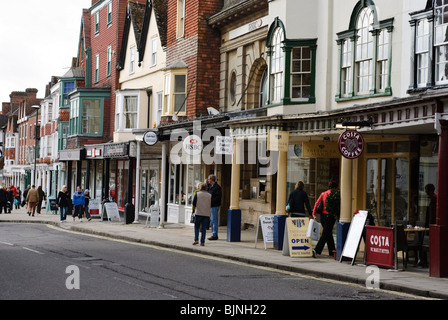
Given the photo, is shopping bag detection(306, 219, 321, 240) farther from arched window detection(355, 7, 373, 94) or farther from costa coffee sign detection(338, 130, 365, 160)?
arched window detection(355, 7, 373, 94)

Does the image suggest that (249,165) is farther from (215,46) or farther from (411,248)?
(411,248)

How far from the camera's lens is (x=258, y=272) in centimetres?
1570

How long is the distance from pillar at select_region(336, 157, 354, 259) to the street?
2627mm

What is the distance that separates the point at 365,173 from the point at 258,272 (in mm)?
6053

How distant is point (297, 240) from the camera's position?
61.1 feet

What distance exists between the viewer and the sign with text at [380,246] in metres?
15.9

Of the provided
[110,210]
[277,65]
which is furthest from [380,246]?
[110,210]

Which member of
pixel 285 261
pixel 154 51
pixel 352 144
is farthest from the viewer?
pixel 154 51

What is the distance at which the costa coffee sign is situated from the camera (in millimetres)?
16953

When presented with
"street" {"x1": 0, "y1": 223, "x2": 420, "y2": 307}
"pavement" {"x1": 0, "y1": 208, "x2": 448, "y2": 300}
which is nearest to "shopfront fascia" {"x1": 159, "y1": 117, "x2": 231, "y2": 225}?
"pavement" {"x1": 0, "y1": 208, "x2": 448, "y2": 300}

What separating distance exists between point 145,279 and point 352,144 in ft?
20.0

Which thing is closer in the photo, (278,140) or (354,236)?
(354,236)

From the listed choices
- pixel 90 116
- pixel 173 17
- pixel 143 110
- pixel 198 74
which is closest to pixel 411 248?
pixel 198 74

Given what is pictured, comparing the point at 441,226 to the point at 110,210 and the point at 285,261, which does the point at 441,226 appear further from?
the point at 110,210
